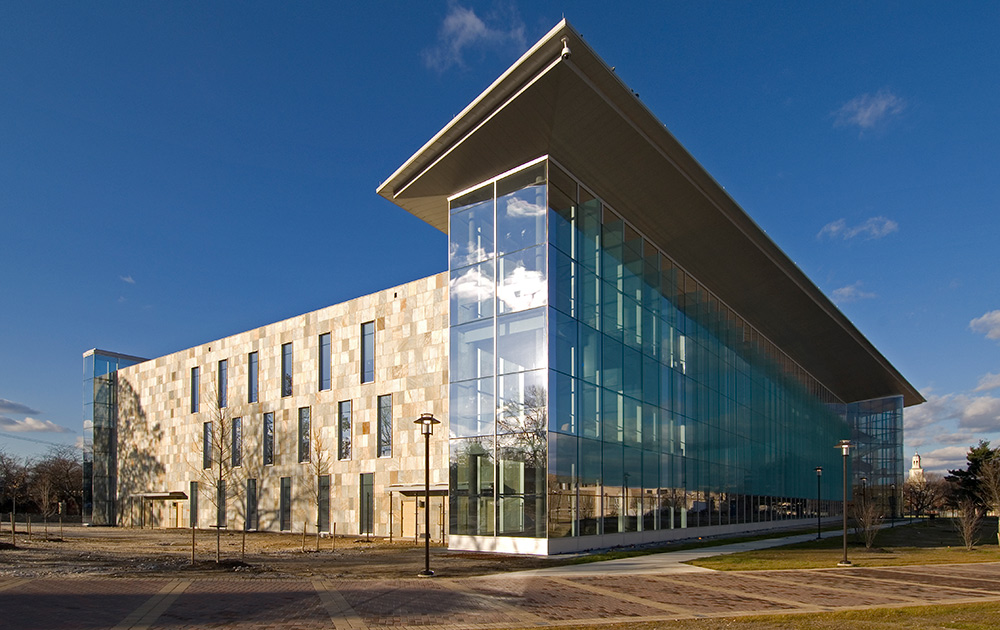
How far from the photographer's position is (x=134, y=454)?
62062mm

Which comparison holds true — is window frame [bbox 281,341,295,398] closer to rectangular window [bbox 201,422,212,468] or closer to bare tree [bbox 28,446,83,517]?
rectangular window [bbox 201,422,212,468]

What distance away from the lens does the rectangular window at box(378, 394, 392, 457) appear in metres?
41.3

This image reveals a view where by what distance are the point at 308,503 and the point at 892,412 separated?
73.3 m

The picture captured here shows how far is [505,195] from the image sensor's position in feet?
104

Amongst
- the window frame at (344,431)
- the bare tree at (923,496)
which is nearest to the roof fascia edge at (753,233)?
the window frame at (344,431)

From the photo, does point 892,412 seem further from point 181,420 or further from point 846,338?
point 181,420

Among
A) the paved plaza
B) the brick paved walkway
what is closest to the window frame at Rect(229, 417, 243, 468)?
the paved plaza

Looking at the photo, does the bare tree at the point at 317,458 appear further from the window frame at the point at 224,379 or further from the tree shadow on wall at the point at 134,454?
the tree shadow on wall at the point at 134,454

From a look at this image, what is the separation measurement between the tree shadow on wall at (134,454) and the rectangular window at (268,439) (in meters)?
14.7

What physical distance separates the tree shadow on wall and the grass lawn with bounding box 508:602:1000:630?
175 feet

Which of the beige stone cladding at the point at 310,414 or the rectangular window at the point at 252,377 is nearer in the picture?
the beige stone cladding at the point at 310,414

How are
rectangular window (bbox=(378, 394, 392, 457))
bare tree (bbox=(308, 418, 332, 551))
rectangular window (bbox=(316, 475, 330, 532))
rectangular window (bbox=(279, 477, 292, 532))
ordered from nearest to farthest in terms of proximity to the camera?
rectangular window (bbox=(378, 394, 392, 457)) → bare tree (bbox=(308, 418, 332, 551)) → rectangular window (bbox=(316, 475, 330, 532)) → rectangular window (bbox=(279, 477, 292, 532))

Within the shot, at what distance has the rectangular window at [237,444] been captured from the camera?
167ft

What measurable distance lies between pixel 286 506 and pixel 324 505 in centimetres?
427
